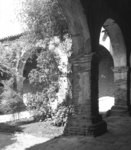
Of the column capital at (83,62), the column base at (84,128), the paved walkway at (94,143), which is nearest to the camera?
the paved walkway at (94,143)

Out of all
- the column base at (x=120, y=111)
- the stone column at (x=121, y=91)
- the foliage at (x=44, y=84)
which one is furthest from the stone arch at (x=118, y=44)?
the foliage at (x=44, y=84)

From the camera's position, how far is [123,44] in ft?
21.1

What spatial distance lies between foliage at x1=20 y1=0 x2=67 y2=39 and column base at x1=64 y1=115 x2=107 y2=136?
142 inches

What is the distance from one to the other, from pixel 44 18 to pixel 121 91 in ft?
11.4

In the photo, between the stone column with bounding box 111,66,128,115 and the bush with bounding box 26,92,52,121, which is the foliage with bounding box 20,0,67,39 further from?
the stone column with bounding box 111,66,128,115

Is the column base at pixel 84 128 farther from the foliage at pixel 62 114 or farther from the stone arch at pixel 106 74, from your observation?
the stone arch at pixel 106 74

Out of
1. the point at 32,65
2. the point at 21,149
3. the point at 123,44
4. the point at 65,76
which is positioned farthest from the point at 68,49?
the point at 32,65

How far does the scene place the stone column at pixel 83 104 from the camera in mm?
4176

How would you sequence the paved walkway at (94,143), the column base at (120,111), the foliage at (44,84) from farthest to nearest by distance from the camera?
the foliage at (44,84) → the column base at (120,111) → the paved walkway at (94,143)

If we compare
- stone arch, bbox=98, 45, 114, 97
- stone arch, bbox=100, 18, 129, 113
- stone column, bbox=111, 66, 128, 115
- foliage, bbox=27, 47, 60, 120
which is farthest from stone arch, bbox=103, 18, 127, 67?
stone arch, bbox=98, 45, 114, 97

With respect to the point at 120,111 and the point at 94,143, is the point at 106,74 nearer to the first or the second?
the point at 120,111

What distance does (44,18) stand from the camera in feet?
23.2

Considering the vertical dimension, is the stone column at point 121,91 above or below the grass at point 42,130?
above

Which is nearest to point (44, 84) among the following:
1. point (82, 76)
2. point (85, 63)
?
point (82, 76)
